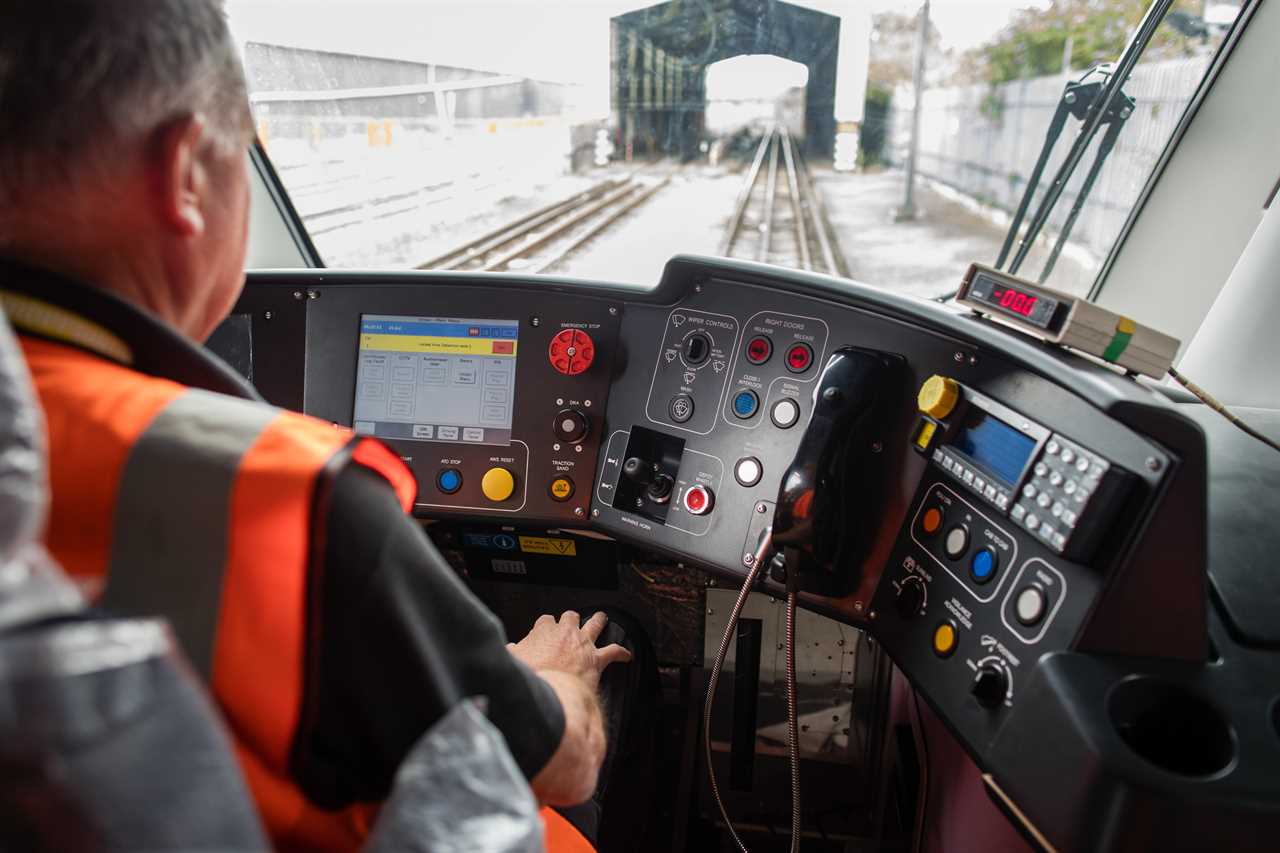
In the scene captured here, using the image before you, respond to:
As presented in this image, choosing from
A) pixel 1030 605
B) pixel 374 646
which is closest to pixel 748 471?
pixel 1030 605

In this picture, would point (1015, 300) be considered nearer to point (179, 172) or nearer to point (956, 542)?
point (956, 542)

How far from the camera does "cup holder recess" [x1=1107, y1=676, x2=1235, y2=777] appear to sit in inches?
36.6

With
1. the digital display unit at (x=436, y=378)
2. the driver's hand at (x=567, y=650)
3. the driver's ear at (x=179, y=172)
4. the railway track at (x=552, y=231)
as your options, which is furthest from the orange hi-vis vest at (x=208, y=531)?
the railway track at (x=552, y=231)

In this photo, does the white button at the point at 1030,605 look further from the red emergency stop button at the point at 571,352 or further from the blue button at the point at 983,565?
the red emergency stop button at the point at 571,352

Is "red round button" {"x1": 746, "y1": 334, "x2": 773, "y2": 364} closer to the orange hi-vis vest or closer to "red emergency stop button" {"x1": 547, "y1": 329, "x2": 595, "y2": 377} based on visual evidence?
"red emergency stop button" {"x1": 547, "y1": 329, "x2": 595, "y2": 377}

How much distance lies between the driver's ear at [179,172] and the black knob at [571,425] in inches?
38.8

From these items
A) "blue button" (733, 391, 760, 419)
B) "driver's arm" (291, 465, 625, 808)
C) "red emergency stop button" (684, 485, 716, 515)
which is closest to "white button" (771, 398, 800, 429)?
"blue button" (733, 391, 760, 419)

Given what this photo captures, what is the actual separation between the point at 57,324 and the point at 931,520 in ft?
3.48

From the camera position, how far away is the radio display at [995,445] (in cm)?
113

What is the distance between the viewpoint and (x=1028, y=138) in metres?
1.91

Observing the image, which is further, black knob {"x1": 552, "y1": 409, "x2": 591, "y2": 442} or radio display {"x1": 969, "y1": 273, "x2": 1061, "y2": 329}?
black knob {"x1": 552, "y1": 409, "x2": 591, "y2": 442}

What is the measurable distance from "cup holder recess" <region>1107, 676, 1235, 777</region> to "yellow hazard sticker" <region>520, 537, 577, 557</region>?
115cm

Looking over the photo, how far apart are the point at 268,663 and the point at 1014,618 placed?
0.86 m

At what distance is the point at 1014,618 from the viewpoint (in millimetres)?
1086
